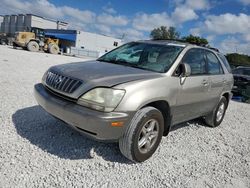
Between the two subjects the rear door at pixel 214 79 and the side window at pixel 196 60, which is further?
the rear door at pixel 214 79

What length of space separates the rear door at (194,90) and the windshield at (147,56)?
0.88ft

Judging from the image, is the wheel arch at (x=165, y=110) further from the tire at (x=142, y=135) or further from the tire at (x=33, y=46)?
the tire at (x=33, y=46)

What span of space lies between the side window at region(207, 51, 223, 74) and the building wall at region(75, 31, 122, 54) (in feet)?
139

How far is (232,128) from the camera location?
18.1ft

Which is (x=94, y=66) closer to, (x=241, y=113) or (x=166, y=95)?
(x=166, y=95)

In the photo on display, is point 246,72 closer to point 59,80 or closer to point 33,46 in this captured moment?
point 59,80

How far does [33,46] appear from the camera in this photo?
26953 millimetres

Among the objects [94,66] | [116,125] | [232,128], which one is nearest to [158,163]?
[116,125]

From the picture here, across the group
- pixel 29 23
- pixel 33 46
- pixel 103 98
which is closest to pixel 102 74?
pixel 103 98

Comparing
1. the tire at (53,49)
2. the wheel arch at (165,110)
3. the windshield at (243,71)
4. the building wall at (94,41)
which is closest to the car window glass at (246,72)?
the windshield at (243,71)

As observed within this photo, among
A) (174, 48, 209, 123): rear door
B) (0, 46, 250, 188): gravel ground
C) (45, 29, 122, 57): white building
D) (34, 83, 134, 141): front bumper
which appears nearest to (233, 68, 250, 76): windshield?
(0, 46, 250, 188): gravel ground

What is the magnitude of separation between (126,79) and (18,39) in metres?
28.3

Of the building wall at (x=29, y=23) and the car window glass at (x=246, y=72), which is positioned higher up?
the building wall at (x=29, y=23)

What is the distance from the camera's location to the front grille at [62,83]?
9.54 ft
